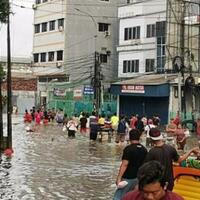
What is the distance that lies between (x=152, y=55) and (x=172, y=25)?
14.1ft

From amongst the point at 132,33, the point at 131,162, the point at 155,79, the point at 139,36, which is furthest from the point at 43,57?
the point at 131,162

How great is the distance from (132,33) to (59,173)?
41133 millimetres

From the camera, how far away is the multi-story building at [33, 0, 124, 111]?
62.7 metres

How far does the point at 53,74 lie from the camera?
64.6 m

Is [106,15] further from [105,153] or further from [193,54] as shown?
[105,153]

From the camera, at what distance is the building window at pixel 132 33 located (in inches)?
2169

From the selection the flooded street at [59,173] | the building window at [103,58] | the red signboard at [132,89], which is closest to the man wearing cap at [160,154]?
the flooded street at [59,173]

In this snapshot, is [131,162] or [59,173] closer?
[131,162]

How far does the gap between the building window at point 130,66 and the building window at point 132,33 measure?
92.7 inches

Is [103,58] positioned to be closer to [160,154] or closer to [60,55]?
[60,55]

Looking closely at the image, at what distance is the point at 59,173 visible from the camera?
51.8 feet

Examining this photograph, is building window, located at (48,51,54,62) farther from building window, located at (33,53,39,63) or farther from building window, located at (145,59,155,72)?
building window, located at (145,59,155,72)

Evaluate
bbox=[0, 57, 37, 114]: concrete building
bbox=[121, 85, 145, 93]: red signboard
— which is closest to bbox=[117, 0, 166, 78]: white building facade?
bbox=[121, 85, 145, 93]: red signboard

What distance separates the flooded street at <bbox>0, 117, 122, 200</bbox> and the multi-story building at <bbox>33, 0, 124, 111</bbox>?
37485 millimetres
